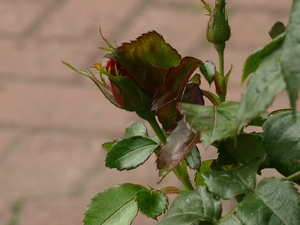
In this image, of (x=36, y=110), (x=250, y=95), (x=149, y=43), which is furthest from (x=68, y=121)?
(x=250, y=95)

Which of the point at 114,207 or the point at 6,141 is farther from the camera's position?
the point at 6,141

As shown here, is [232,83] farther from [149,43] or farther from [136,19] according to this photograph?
[149,43]

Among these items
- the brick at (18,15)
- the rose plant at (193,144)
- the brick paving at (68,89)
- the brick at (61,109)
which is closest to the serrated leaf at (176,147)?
the rose plant at (193,144)

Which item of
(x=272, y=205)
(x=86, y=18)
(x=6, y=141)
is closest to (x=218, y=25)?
(x=272, y=205)

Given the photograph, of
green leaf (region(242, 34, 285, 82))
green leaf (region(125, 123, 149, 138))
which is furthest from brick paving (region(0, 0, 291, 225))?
green leaf (region(242, 34, 285, 82))

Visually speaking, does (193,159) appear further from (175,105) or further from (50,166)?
(50,166)

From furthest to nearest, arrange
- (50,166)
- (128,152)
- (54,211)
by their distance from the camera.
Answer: (50,166), (54,211), (128,152)

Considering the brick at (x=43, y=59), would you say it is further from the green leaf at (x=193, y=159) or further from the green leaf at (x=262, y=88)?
the green leaf at (x=262, y=88)
